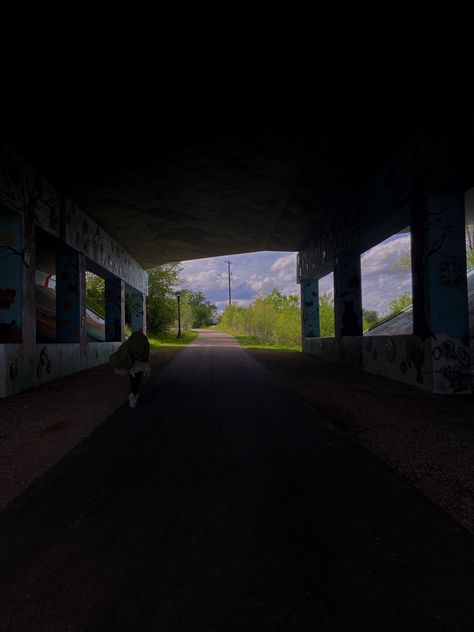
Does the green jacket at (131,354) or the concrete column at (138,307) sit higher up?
the concrete column at (138,307)

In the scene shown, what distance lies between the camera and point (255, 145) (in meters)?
9.27

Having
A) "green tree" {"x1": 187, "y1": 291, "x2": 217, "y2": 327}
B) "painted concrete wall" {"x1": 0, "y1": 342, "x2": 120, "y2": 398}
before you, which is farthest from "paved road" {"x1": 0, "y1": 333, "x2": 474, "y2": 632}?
"green tree" {"x1": 187, "y1": 291, "x2": 217, "y2": 327}

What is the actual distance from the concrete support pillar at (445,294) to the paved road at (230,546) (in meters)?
4.55

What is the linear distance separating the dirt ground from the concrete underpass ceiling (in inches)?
239

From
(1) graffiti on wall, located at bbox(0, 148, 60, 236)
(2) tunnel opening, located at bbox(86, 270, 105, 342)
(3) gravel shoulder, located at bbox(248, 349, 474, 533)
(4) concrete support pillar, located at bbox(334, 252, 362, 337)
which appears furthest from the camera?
(2) tunnel opening, located at bbox(86, 270, 105, 342)

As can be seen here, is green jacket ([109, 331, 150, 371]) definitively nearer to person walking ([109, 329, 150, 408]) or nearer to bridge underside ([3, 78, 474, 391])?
person walking ([109, 329, 150, 408])

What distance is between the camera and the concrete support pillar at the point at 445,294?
26.1 feet

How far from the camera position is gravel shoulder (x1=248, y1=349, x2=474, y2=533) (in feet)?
11.6

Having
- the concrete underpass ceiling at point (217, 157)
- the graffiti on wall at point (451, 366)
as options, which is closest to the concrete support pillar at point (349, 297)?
the concrete underpass ceiling at point (217, 157)

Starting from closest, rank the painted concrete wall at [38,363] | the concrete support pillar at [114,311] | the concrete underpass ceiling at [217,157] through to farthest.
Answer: the concrete underpass ceiling at [217,157] < the painted concrete wall at [38,363] < the concrete support pillar at [114,311]

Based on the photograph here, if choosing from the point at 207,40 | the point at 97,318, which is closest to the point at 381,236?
the point at 207,40

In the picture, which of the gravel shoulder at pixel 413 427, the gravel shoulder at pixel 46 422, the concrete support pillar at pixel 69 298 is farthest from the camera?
the concrete support pillar at pixel 69 298

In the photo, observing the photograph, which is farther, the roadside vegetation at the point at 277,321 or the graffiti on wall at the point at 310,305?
the roadside vegetation at the point at 277,321

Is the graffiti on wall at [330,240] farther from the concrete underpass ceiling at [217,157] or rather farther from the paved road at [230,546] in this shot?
the paved road at [230,546]
